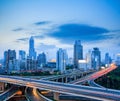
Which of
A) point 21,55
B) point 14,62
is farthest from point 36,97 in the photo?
point 21,55

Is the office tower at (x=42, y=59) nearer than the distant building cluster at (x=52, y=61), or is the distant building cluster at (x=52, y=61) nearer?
the distant building cluster at (x=52, y=61)

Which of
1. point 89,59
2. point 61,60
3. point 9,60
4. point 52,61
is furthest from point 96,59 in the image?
point 9,60

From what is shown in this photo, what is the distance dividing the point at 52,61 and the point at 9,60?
119ft

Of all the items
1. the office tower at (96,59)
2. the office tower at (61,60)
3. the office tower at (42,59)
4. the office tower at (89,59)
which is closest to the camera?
the office tower at (61,60)

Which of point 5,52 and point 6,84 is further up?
point 5,52

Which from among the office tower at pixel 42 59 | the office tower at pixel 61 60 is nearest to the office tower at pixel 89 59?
the office tower at pixel 42 59

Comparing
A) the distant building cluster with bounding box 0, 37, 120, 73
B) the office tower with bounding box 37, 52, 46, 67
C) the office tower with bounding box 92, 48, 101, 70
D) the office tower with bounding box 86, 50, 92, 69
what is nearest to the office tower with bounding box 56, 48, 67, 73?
the distant building cluster with bounding box 0, 37, 120, 73

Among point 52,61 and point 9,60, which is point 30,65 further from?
point 52,61

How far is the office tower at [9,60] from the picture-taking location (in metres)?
83.2

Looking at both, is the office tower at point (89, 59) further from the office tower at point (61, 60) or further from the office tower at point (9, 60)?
the office tower at point (9, 60)

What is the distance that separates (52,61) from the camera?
12056 centimetres

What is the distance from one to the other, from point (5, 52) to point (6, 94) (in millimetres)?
64975

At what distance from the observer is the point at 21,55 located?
11175 cm

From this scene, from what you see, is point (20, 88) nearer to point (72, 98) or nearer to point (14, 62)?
point (72, 98)
